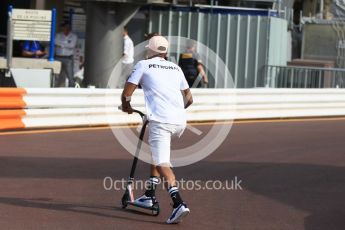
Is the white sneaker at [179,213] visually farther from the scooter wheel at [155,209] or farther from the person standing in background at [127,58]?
the person standing in background at [127,58]

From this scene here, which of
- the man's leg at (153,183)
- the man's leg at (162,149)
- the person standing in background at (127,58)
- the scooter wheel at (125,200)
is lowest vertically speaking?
the scooter wheel at (125,200)

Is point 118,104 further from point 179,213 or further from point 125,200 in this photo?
point 179,213

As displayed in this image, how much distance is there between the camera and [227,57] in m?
23.2

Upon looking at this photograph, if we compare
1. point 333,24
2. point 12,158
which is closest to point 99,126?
point 12,158

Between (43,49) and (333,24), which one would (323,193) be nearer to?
(43,49)

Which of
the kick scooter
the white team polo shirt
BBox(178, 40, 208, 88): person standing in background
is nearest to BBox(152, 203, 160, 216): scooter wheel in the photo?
the kick scooter

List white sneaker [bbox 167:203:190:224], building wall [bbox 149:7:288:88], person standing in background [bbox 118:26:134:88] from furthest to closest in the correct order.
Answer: building wall [bbox 149:7:288:88]
person standing in background [bbox 118:26:134:88]
white sneaker [bbox 167:203:190:224]

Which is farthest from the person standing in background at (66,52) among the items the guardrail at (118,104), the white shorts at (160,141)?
the white shorts at (160,141)

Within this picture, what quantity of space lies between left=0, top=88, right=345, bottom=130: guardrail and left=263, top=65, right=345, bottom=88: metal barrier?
117 inches

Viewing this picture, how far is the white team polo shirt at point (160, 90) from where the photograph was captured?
25.2 ft

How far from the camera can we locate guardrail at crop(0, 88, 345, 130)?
45.9 feet

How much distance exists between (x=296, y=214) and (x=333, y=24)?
19.2m

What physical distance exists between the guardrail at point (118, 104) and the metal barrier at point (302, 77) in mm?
2980

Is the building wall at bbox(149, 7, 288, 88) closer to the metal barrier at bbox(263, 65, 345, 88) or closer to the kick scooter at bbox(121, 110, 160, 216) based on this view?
the metal barrier at bbox(263, 65, 345, 88)
